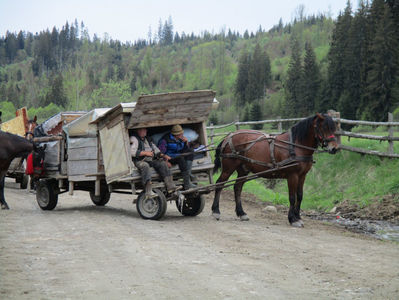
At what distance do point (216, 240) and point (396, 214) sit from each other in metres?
Result: 5.71

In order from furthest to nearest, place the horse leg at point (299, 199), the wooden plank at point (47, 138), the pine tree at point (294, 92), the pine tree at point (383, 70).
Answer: the pine tree at point (294, 92) → the pine tree at point (383, 70) → the wooden plank at point (47, 138) → the horse leg at point (299, 199)

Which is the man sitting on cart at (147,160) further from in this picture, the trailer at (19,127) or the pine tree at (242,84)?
the pine tree at (242,84)

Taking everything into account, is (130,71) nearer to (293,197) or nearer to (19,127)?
(19,127)

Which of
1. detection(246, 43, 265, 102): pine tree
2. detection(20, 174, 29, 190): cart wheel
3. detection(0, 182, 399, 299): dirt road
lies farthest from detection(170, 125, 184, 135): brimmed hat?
detection(246, 43, 265, 102): pine tree

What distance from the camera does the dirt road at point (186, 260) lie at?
531 centimetres

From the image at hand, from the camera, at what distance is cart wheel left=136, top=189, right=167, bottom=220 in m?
10.2

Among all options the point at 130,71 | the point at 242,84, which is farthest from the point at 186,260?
the point at 130,71

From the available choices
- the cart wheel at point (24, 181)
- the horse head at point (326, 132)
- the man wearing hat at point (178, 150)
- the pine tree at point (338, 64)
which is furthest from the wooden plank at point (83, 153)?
the pine tree at point (338, 64)

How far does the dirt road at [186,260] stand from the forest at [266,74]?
15195 mm

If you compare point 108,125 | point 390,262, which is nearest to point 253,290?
point 390,262

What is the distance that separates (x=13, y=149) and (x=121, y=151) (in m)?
2.89

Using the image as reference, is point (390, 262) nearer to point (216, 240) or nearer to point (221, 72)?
point (216, 240)

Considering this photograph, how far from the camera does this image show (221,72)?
114250mm

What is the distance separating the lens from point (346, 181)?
594 inches
